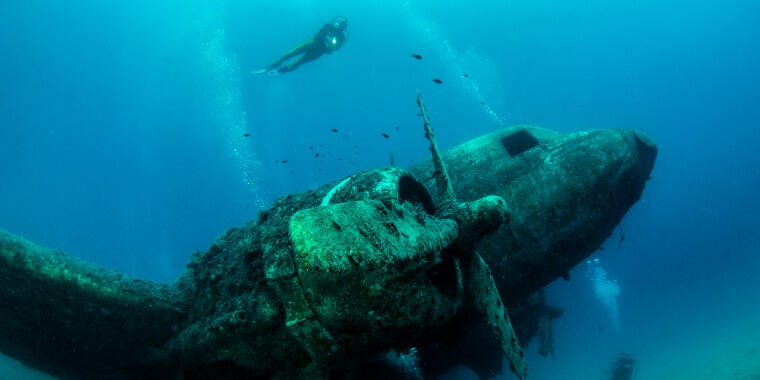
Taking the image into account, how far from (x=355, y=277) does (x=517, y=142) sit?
7.95m

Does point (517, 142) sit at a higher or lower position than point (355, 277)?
higher

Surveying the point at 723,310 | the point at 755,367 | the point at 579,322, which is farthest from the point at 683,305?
the point at 755,367

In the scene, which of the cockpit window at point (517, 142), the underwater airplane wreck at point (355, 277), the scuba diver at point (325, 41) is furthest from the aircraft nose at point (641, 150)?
the scuba diver at point (325, 41)

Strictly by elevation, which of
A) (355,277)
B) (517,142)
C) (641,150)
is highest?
(517,142)

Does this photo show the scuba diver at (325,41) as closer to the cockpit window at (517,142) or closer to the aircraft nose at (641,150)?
the cockpit window at (517,142)

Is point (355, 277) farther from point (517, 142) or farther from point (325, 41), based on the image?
point (325, 41)

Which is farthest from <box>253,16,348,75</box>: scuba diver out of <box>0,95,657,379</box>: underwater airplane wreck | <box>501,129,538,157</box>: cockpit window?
<box>501,129,538,157</box>: cockpit window

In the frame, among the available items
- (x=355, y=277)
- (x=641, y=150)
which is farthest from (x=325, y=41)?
(x=355, y=277)

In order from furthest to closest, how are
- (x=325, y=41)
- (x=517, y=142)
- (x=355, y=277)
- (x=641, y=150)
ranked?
(x=325, y=41), (x=517, y=142), (x=641, y=150), (x=355, y=277)

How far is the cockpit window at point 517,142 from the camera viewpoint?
970 cm

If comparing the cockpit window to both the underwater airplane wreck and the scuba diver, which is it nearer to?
the underwater airplane wreck

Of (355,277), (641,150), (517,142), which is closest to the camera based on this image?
(355,277)

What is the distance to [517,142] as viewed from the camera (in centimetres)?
981

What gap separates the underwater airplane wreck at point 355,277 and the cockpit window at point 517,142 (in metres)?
0.03
